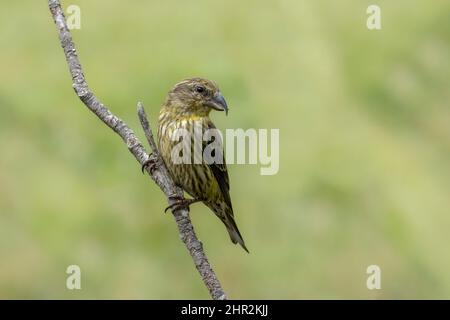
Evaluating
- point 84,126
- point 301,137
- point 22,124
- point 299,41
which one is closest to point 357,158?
point 301,137

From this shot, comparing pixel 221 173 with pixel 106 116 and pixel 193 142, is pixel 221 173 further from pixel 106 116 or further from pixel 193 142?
pixel 106 116

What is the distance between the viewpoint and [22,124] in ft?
28.6

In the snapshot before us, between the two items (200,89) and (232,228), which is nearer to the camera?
(200,89)

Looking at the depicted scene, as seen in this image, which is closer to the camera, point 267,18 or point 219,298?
point 219,298

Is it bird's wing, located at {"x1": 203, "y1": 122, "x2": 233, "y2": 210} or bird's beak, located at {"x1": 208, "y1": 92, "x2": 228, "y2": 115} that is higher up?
bird's beak, located at {"x1": 208, "y1": 92, "x2": 228, "y2": 115}

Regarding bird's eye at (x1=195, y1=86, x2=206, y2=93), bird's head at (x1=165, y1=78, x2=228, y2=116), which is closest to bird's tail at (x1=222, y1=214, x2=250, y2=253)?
bird's head at (x1=165, y1=78, x2=228, y2=116)

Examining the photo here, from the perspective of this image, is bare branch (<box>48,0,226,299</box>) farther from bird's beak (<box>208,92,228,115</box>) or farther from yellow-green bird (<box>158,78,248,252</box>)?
bird's beak (<box>208,92,228,115</box>)

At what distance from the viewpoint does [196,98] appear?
17.3ft

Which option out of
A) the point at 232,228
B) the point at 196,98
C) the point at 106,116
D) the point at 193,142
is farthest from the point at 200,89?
the point at 106,116

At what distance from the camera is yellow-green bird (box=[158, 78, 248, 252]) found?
512cm

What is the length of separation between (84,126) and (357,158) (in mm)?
3111

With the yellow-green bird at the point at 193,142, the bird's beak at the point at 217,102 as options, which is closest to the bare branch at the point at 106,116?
the yellow-green bird at the point at 193,142

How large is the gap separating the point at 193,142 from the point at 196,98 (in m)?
0.30

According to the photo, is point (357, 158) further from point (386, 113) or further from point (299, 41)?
point (299, 41)
